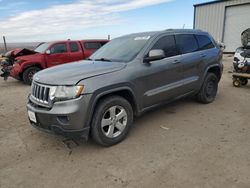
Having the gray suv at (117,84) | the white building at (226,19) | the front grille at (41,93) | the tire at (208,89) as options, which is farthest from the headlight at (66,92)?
the white building at (226,19)

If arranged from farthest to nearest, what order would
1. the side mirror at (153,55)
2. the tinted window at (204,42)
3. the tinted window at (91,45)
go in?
the tinted window at (91,45)
the tinted window at (204,42)
the side mirror at (153,55)

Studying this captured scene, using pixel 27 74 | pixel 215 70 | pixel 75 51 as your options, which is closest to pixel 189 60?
pixel 215 70

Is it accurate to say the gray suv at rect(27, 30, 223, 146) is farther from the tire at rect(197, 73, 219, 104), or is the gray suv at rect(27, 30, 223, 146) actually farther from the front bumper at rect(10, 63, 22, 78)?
the front bumper at rect(10, 63, 22, 78)

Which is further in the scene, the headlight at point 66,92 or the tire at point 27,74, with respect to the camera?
the tire at point 27,74

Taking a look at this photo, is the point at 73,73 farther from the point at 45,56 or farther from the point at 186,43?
the point at 45,56

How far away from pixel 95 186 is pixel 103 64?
1.97 meters

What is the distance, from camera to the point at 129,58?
3969 mm

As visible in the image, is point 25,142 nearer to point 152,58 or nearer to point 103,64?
point 103,64

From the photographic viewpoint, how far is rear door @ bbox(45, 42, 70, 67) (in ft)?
31.0

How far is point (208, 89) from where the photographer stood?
5645 millimetres

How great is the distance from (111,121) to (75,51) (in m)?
7.03

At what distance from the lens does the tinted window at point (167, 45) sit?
4.34m

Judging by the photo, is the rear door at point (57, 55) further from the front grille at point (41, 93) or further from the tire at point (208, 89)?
the tire at point (208, 89)

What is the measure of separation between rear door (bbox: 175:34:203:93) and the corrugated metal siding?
13.0 meters
